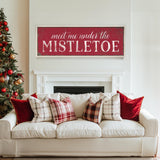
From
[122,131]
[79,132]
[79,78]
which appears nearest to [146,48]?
[79,78]

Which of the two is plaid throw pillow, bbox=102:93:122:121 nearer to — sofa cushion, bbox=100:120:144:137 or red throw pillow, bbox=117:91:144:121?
red throw pillow, bbox=117:91:144:121

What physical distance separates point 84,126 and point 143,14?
3107 mm

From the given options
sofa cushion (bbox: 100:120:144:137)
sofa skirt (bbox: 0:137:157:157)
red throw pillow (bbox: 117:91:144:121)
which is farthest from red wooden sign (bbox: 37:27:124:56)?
sofa skirt (bbox: 0:137:157:157)

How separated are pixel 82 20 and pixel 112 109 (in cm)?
224

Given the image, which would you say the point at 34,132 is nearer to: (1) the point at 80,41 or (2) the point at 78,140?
(2) the point at 78,140

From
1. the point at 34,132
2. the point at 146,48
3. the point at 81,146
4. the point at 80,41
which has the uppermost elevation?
the point at 80,41

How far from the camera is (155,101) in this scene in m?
5.42

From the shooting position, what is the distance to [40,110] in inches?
142

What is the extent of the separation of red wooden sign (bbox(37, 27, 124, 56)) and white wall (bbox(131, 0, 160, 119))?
Result: 0.44 m

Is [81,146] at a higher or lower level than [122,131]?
lower

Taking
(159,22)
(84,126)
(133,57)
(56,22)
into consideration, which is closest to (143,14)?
(159,22)

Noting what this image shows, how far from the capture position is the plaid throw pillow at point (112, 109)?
3.73 metres

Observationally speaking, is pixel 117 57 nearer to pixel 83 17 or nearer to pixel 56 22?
pixel 83 17

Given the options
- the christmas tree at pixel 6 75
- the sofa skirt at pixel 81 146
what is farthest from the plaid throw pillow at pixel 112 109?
the christmas tree at pixel 6 75
